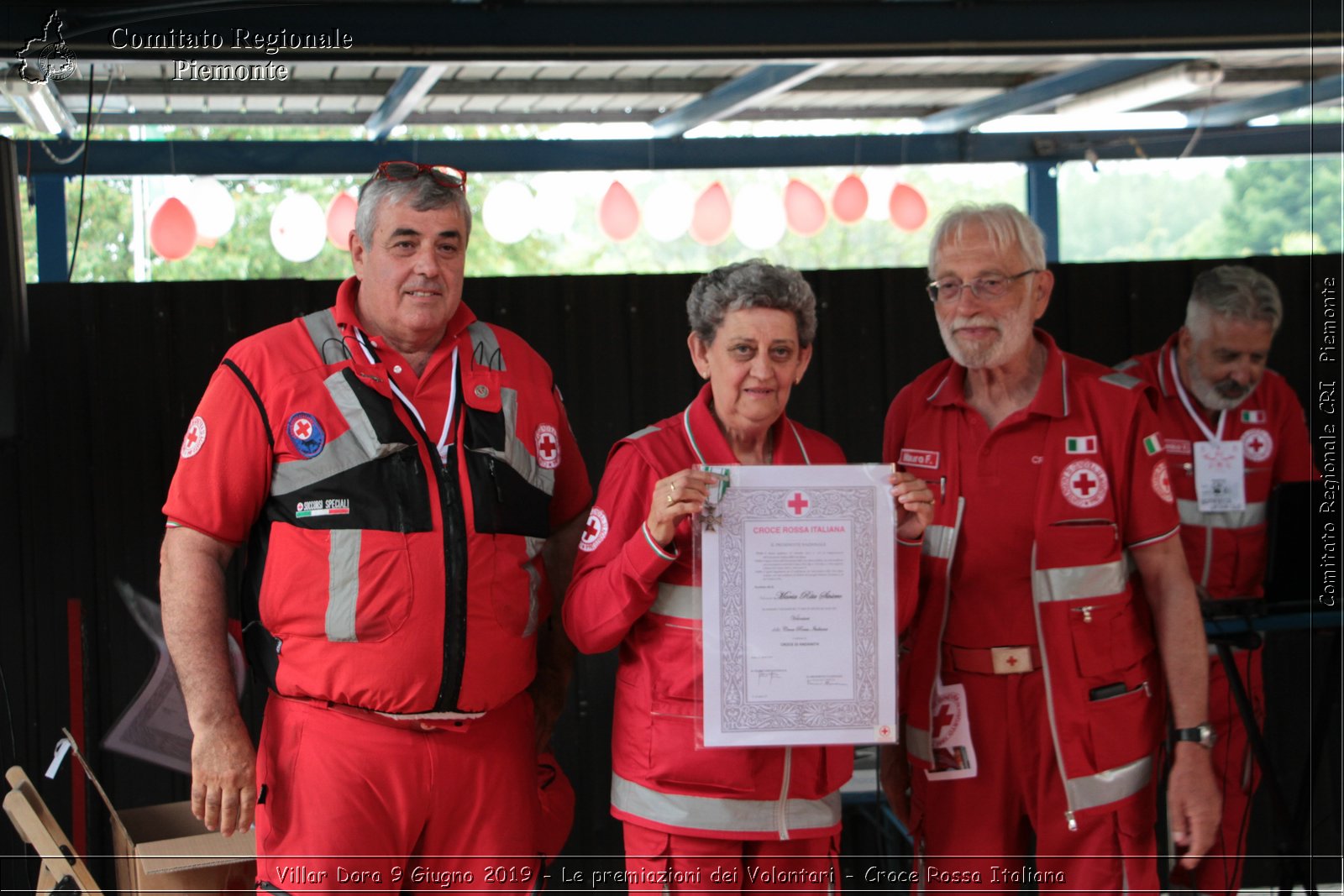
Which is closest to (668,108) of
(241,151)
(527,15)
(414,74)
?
(414,74)

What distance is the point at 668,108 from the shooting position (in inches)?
244

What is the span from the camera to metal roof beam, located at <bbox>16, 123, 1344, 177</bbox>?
552 cm

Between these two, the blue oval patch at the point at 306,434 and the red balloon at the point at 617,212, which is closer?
the blue oval patch at the point at 306,434

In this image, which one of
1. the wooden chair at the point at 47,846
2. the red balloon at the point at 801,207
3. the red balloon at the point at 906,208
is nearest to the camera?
the wooden chair at the point at 47,846

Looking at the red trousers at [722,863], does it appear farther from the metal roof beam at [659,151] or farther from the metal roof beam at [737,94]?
the metal roof beam at [659,151]

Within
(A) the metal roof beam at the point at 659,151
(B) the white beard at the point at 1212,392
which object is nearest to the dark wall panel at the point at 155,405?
(B) the white beard at the point at 1212,392

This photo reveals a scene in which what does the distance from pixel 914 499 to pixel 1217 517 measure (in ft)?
7.79

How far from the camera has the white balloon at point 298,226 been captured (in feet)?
19.3

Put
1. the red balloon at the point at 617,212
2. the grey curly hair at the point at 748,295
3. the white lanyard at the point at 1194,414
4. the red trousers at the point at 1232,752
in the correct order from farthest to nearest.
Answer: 1. the red balloon at the point at 617,212
2. the white lanyard at the point at 1194,414
3. the red trousers at the point at 1232,752
4. the grey curly hair at the point at 748,295

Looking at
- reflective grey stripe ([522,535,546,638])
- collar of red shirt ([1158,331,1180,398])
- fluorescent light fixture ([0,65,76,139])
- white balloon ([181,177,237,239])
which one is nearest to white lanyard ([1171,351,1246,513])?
collar of red shirt ([1158,331,1180,398])

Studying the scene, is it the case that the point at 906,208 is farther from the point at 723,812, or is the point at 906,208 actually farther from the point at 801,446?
the point at 723,812

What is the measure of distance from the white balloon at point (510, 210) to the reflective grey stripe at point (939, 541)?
11.6 feet

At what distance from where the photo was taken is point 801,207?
6.67 metres

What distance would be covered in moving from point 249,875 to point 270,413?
192 cm
